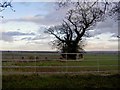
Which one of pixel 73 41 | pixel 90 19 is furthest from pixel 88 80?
pixel 73 41

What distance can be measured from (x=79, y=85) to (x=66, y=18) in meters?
15.5

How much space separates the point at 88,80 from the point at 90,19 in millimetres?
10040

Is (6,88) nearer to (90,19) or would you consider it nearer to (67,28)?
(90,19)

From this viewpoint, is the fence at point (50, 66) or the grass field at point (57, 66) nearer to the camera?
the fence at point (50, 66)

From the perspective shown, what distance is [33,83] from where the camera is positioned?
13.4 m

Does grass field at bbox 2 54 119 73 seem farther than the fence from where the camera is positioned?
Yes

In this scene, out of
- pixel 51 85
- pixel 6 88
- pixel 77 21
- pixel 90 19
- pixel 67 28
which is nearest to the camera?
pixel 6 88

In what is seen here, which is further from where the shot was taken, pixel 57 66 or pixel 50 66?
pixel 50 66

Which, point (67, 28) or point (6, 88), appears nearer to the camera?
point (6, 88)

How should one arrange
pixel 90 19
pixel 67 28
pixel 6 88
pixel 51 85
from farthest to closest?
pixel 67 28, pixel 90 19, pixel 51 85, pixel 6 88

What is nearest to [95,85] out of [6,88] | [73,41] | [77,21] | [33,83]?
[33,83]

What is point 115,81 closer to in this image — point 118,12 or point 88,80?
point 88,80

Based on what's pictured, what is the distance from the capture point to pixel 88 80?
14344mm

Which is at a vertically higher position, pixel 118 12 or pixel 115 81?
pixel 118 12
